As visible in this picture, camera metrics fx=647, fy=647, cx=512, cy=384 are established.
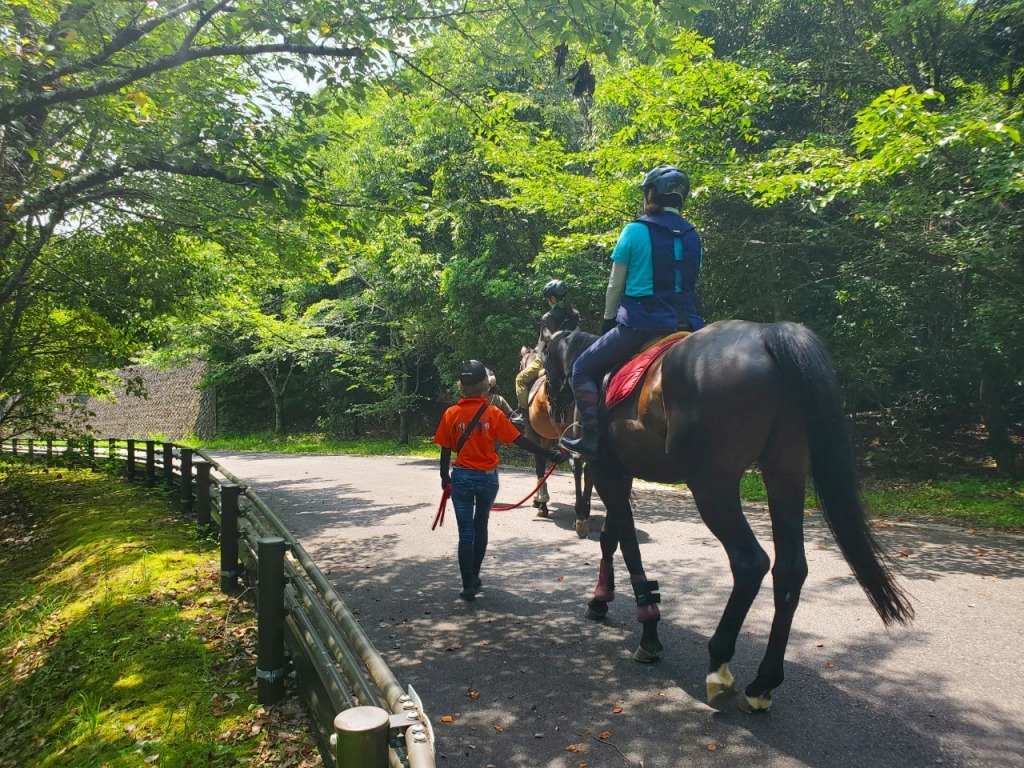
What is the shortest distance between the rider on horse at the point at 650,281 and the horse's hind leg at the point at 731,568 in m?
1.16

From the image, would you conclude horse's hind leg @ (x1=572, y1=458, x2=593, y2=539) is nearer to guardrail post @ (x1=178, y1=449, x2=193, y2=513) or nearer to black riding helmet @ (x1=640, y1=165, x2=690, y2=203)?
black riding helmet @ (x1=640, y1=165, x2=690, y2=203)

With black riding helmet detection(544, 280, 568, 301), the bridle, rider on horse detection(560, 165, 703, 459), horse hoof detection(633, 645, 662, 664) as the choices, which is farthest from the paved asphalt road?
black riding helmet detection(544, 280, 568, 301)

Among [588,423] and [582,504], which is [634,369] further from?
[582,504]

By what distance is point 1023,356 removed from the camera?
35.7 feet

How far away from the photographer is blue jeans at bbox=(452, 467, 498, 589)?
5.55 meters

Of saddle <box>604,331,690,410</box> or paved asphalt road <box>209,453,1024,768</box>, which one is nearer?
paved asphalt road <box>209,453,1024,768</box>

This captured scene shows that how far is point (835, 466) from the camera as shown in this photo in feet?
11.3

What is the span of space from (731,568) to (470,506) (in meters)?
2.57

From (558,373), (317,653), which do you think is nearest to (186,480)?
(558,373)

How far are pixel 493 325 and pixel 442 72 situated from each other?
8.62 meters

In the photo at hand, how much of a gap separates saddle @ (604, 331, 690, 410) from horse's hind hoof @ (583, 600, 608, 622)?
1582mm

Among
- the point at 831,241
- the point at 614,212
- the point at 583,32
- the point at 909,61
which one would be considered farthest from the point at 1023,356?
the point at 583,32

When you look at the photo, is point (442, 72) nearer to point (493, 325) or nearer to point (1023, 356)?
point (493, 325)

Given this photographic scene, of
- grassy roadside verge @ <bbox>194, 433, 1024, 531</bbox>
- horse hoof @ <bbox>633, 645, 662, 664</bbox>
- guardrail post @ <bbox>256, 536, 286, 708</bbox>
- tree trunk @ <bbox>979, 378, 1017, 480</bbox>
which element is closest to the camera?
guardrail post @ <bbox>256, 536, 286, 708</bbox>
